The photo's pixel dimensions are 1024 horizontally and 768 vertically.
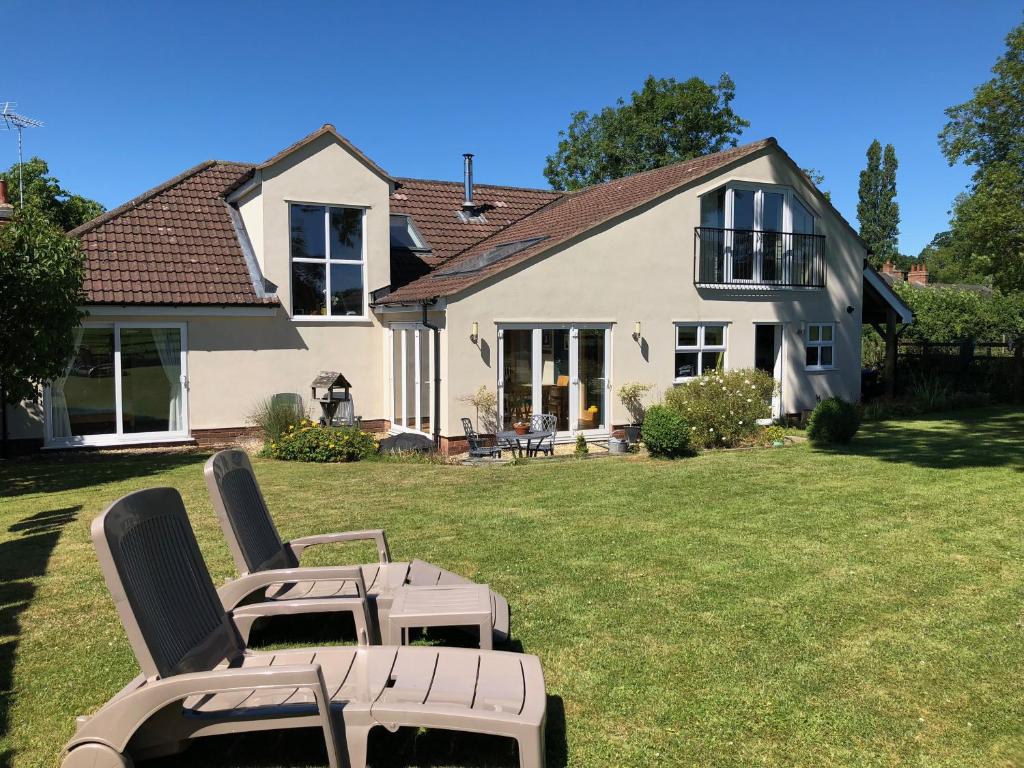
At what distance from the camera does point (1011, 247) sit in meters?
21.4

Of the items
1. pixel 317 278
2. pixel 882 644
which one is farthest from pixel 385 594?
pixel 317 278

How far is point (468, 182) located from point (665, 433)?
11.4 m

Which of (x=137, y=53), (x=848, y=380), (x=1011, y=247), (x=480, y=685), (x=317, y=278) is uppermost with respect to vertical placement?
(x=137, y=53)

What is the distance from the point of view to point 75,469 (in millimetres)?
13266

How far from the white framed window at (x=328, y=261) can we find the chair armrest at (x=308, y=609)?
12913mm

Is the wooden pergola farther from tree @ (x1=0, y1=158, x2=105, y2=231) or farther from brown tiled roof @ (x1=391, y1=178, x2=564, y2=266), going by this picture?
tree @ (x1=0, y1=158, x2=105, y2=231)

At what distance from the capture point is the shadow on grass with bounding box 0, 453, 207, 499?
464 inches

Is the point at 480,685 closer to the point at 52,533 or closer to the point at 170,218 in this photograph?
the point at 52,533

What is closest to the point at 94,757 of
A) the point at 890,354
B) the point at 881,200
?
the point at 890,354

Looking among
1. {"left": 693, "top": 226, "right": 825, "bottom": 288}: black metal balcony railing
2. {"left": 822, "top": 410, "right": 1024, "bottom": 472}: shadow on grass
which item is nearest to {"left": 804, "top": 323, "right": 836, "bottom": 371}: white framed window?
{"left": 693, "top": 226, "right": 825, "bottom": 288}: black metal balcony railing

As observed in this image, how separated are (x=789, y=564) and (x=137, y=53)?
19.7 meters

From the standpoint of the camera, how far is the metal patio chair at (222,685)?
11.1 feet

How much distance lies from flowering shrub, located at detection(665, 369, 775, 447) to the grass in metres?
3.14

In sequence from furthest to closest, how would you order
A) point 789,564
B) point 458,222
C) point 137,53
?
point 458,222, point 137,53, point 789,564
